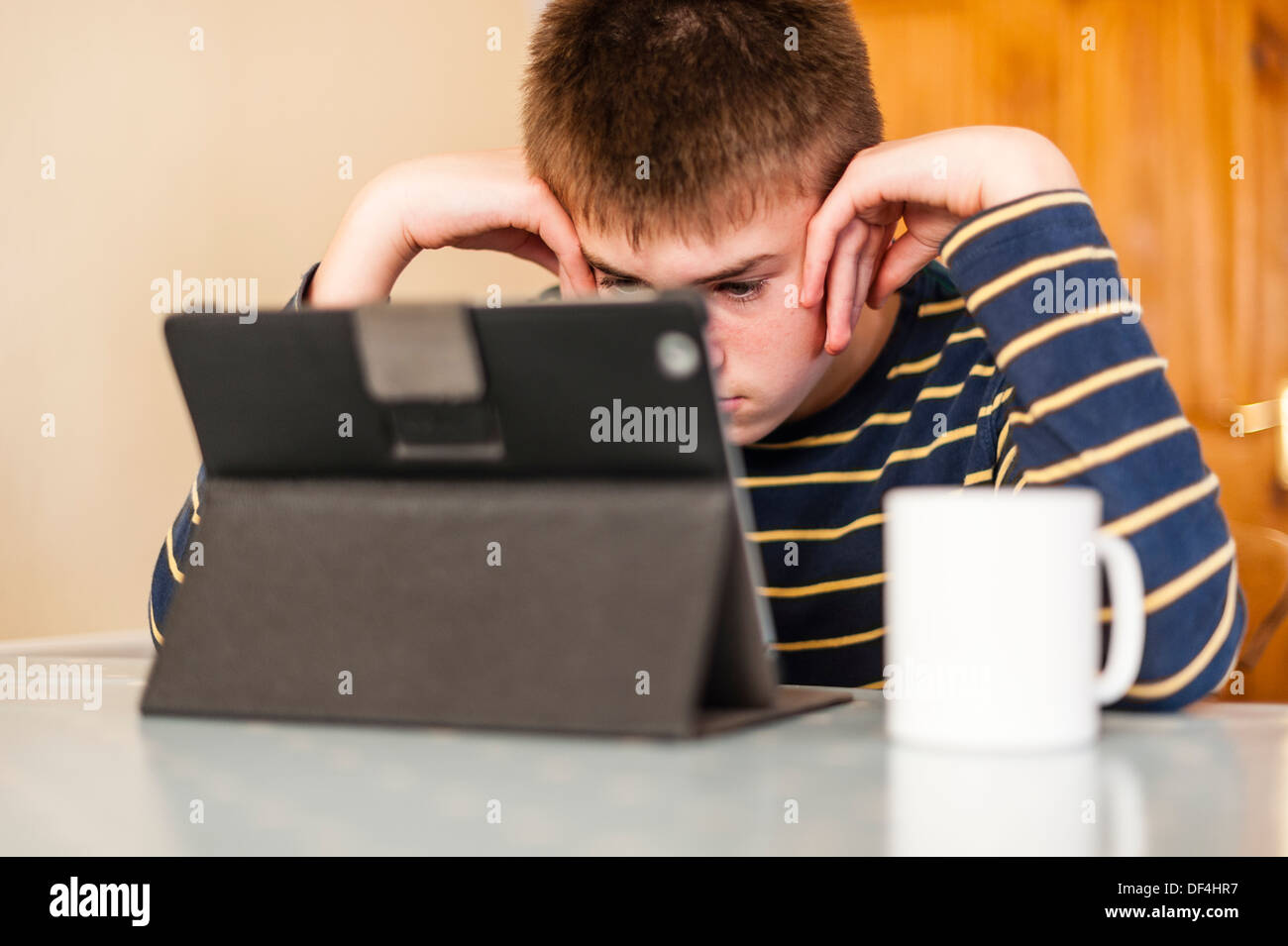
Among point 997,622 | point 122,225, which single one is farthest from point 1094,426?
point 122,225

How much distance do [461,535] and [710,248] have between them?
45cm

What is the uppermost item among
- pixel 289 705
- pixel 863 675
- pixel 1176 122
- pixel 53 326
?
pixel 1176 122

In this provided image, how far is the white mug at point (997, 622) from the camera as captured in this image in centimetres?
54

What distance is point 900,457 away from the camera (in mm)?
1156

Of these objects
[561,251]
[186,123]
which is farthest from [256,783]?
[186,123]

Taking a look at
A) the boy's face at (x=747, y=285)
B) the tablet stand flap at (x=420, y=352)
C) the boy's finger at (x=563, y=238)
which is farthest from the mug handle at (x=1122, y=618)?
the boy's finger at (x=563, y=238)

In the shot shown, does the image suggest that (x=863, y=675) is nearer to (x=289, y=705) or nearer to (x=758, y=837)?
(x=289, y=705)

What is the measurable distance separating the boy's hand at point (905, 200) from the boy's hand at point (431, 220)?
0.64ft

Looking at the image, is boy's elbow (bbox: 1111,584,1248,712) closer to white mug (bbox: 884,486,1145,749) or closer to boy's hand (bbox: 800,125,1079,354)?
white mug (bbox: 884,486,1145,749)

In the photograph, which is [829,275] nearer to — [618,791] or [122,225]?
[618,791]

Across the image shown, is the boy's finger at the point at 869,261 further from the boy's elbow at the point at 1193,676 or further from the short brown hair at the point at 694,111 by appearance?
the boy's elbow at the point at 1193,676

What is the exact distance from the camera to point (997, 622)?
55cm
